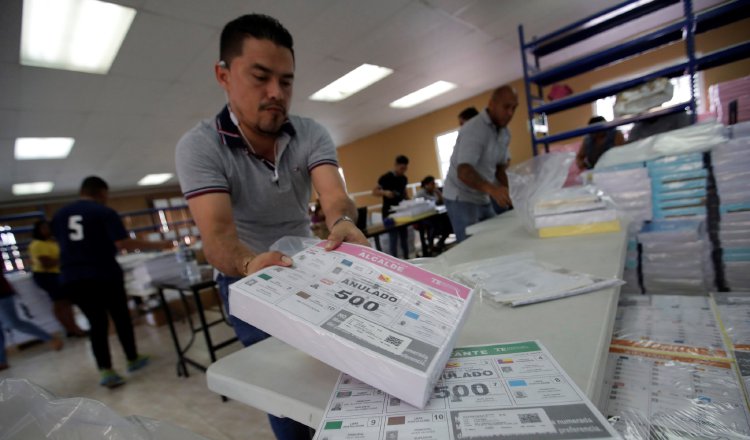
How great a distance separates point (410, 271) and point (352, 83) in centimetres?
452

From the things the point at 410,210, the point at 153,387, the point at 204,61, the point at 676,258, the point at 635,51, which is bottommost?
the point at 153,387

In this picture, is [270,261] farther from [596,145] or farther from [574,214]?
[596,145]

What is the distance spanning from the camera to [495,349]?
0.46 metres

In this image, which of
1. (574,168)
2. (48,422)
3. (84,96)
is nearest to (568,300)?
(48,422)

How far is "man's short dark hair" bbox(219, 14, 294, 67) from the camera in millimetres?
851

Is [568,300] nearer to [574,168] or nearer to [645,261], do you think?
[645,261]

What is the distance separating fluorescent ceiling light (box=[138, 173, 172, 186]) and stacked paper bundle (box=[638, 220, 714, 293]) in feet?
27.5

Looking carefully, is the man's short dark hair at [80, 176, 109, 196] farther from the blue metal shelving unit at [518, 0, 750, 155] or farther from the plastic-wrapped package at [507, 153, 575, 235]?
the blue metal shelving unit at [518, 0, 750, 155]

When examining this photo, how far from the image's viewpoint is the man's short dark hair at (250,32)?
0.85m

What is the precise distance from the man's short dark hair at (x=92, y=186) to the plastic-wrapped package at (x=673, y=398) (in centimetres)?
310

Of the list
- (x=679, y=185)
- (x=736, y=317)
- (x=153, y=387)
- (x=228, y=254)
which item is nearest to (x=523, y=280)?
(x=736, y=317)

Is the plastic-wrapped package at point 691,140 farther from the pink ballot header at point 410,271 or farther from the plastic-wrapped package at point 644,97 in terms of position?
the pink ballot header at point 410,271

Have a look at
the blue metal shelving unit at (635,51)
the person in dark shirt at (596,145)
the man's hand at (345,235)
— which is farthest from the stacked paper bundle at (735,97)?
the man's hand at (345,235)

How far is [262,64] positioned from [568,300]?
91 cm
